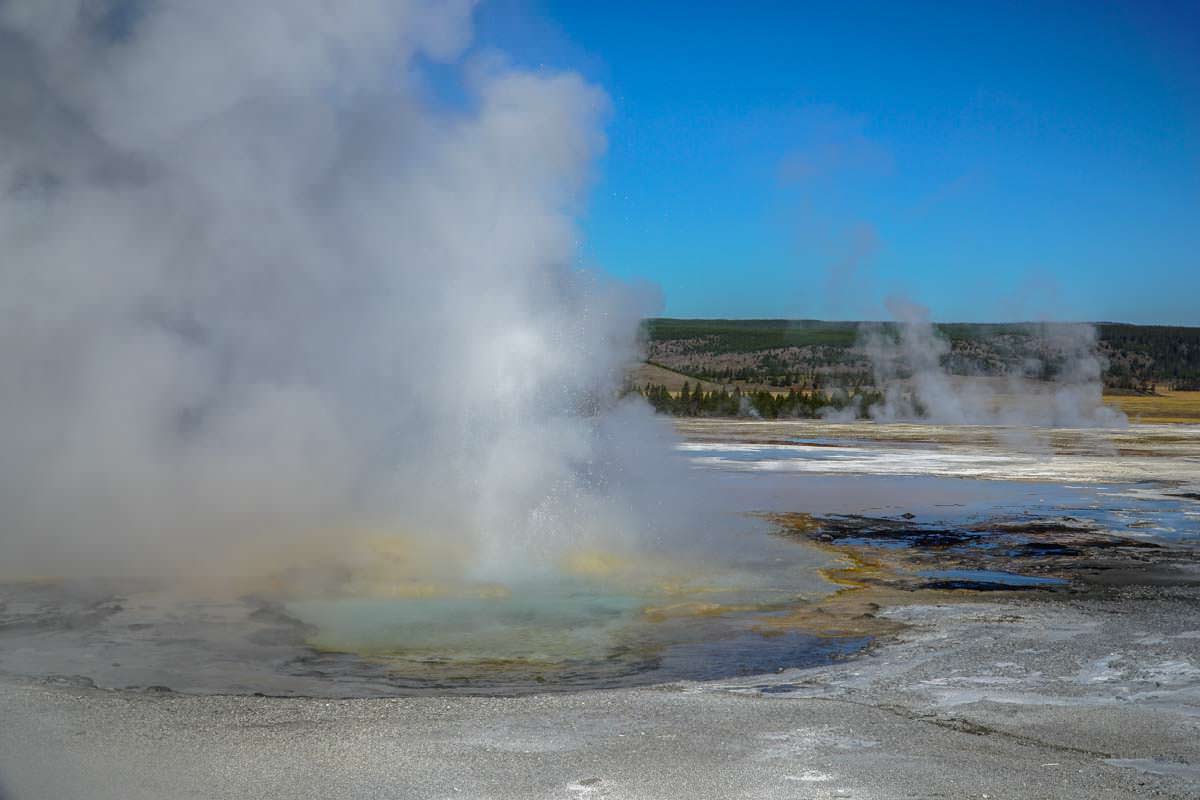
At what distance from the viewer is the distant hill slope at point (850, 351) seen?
105m

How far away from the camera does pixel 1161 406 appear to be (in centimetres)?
7450

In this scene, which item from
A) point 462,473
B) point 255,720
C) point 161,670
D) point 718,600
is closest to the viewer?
point 255,720

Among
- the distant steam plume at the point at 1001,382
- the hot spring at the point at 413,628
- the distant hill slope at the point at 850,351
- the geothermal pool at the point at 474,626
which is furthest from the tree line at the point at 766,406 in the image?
the hot spring at the point at 413,628

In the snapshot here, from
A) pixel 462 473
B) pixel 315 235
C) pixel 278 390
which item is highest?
pixel 315 235

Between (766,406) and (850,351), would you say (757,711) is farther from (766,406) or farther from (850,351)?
(850,351)

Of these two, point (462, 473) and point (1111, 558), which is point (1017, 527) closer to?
point (1111, 558)

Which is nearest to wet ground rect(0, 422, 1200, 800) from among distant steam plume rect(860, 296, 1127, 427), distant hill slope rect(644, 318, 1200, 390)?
distant steam plume rect(860, 296, 1127, 427)

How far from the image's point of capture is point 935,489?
880 inches

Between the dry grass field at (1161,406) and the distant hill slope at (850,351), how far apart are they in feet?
20.5

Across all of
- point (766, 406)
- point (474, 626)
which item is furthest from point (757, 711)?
point (766, 406)

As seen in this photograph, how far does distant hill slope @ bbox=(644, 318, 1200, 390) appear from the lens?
343 feet

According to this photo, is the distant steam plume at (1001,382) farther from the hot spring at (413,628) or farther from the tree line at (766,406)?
the hot spring at (413,628)

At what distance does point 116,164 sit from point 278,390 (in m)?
2.59

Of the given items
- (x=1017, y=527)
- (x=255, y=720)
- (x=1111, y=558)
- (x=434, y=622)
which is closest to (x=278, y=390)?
(x=434, y=622)
